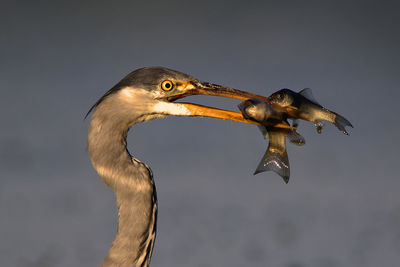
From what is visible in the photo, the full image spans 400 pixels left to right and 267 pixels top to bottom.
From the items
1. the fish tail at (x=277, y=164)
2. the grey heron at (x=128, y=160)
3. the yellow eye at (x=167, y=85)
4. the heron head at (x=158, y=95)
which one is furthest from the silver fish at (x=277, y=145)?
the grey heron at (x=128, y=160)

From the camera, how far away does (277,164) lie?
7.67m

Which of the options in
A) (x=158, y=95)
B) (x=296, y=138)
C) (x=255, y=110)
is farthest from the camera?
→ (x=296, y=138)

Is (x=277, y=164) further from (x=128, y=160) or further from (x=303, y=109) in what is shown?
(x=128, y=160)

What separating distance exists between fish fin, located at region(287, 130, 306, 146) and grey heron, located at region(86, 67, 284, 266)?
4.46 ft

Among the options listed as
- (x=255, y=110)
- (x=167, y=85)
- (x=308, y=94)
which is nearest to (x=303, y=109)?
(x=308, y=94)

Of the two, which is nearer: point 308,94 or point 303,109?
point 303,109

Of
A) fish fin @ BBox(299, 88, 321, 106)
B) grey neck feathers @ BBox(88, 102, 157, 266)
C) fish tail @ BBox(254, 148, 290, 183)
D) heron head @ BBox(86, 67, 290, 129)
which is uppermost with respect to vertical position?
fish fin @ BBox(299, 88, 321, 106)

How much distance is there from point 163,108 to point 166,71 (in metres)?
0.39

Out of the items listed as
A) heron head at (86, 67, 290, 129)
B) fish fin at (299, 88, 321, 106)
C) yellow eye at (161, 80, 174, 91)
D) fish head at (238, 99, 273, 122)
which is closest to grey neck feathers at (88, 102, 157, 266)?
heron head at (86, 67, 290, 129)

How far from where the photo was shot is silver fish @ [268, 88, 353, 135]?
7.62 m

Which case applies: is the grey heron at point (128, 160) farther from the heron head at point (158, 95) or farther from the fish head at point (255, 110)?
the fish head at point (255, 110)

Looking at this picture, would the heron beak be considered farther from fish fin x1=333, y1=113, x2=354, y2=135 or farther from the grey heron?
fish fin x1=333, y1=113, x2=354, y2=135

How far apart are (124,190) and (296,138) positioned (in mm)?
1889

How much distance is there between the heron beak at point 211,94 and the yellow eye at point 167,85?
8 cm
